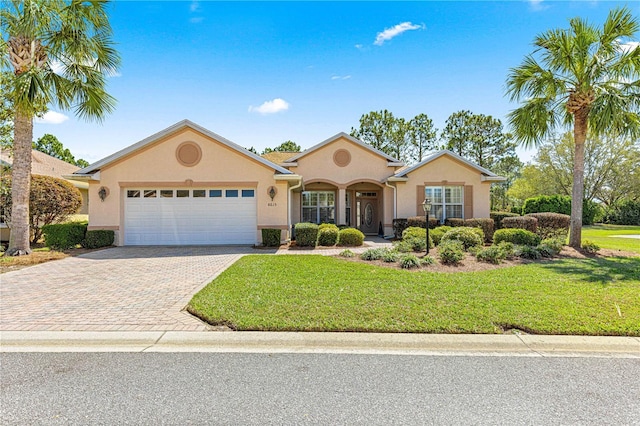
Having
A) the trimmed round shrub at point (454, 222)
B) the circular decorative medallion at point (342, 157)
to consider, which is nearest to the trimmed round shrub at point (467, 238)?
the trimmed round shrub at point (454, 222)

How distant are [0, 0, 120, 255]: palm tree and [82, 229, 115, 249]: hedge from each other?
2192mm

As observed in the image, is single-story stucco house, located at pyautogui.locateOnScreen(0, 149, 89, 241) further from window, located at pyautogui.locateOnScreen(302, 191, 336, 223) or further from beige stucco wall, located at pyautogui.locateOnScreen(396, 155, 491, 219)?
beige stucco wall, located at pyautogui.locateOnScreen(396, 155, 491, 219)

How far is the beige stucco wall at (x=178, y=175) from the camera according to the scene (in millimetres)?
13875

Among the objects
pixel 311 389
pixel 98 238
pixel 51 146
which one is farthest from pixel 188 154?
pixel 51 146

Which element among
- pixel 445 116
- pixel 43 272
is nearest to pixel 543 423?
pixel 43 272

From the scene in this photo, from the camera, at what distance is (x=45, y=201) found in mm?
14594

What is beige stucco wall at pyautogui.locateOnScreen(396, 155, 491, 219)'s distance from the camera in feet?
57.2

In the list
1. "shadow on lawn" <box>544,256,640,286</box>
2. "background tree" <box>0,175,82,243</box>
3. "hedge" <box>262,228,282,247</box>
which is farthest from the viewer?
"background tree" <box>0,175,82,243</box>

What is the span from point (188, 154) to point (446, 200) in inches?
509

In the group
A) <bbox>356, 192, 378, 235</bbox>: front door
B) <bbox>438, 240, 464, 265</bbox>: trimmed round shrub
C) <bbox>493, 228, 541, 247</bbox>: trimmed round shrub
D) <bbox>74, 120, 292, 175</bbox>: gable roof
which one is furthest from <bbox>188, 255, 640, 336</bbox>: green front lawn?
<bbox>356, 192, 378, 235</bbox>: front door

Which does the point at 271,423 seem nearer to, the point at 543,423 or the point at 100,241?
the point at 543,423

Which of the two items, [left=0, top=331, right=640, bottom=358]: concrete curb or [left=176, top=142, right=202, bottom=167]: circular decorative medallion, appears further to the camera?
[left=176, top=142, right=202, bottom=167]: circular decorative medallion

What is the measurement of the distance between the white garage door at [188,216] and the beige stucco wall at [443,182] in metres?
8.07

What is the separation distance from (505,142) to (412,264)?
1214 inches
